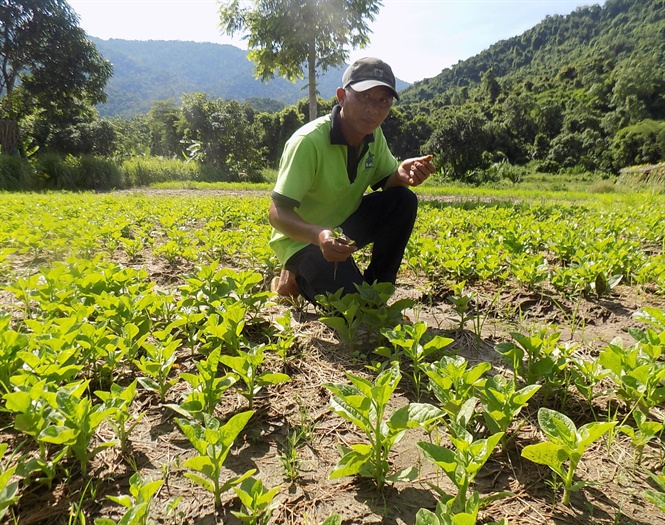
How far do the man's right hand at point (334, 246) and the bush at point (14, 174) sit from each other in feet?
49.3

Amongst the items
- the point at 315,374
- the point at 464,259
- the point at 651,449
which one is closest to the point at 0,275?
the point at 315,374

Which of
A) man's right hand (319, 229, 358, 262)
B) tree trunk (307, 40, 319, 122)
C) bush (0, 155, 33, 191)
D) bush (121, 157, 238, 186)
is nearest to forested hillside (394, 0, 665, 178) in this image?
bush (121, 157, 238, 186)

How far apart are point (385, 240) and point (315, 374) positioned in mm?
1247

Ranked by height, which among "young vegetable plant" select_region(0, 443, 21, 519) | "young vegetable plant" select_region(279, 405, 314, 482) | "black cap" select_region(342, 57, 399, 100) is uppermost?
A: "black cap" select_region(342, 57, 399, 100)

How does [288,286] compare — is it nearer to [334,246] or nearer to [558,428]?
[334,246]

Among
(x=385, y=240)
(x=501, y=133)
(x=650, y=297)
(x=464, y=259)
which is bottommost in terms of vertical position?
(x=650, y=297)

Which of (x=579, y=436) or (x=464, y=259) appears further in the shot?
(x=464, y=259)

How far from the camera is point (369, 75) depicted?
7.27 feet

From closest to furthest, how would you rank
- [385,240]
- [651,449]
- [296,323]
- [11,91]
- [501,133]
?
[651,449]
[296,323]
[385,240]
[11,91]
[501,133]

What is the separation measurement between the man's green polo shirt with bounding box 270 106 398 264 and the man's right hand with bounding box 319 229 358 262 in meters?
0.43

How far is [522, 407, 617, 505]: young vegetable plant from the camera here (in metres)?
0.97

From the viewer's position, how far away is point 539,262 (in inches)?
108

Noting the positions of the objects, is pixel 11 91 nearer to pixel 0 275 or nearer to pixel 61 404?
pixel 0 275

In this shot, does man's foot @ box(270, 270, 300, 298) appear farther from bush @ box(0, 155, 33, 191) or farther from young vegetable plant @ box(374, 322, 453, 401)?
bush @ box(0, 155, 33, 191)
